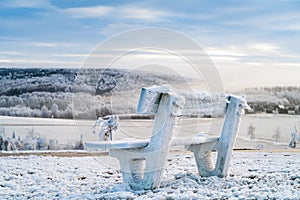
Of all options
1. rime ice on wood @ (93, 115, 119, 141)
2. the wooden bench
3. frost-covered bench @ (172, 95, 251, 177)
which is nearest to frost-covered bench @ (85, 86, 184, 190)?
the wooden bench

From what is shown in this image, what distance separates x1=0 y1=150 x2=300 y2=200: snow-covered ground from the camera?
5.56 meters

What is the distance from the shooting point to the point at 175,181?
631cm

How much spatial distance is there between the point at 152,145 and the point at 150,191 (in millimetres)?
590

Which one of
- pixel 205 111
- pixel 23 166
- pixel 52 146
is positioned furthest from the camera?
pixel 52 146

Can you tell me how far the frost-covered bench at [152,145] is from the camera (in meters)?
5.48

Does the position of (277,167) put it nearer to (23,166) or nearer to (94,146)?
(94,146)

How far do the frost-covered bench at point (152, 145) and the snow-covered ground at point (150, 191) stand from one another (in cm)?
21

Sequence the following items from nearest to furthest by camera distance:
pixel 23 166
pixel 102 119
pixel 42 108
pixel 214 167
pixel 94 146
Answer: pixel 94 146, pixel 214 167, pixel 23 166, pixel 102 119, pixel 42 108

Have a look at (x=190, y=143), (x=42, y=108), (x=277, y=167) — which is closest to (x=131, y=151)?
(x=190, y=143)

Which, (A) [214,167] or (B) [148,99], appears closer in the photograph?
(B) [148,99]

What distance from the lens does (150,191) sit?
5.71 metres

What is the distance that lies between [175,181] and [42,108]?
32.7 feet

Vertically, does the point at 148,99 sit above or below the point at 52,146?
above

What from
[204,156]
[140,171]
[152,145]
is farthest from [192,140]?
[140,171]
